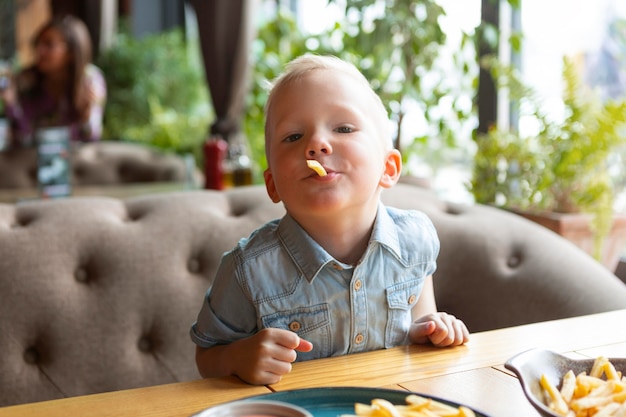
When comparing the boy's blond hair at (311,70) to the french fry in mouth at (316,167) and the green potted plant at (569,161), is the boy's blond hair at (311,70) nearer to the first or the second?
the french fry in mouth at (316,167)

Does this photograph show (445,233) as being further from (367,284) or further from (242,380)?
(242,380)

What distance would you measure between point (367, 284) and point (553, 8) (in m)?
2.36

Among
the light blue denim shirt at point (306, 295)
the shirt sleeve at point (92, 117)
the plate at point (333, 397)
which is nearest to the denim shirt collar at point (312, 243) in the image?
the light blue denim shirt at point (306, 295)

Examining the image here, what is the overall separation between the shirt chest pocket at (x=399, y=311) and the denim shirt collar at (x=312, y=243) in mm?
57

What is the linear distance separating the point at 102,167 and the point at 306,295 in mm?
3077

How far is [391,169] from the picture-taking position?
4.55 ft

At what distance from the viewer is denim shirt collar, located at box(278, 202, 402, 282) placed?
1.28m

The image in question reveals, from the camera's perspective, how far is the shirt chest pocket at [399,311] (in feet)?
4.39

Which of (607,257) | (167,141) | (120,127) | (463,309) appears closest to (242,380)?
(463,309)

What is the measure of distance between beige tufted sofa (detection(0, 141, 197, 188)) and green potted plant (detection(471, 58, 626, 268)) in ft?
6.04

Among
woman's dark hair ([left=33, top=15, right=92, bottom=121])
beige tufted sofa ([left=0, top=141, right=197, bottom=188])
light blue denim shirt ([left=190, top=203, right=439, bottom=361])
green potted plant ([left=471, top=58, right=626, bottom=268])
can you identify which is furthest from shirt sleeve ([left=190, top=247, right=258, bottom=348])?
woman's dark hair ([left=33, top=15, right=92, bottom=121])

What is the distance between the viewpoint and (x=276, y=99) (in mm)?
1304

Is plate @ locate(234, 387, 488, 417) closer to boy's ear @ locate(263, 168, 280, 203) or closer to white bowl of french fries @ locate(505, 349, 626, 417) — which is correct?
white bowl of french fries @ locate(505, 349, 626, 417)

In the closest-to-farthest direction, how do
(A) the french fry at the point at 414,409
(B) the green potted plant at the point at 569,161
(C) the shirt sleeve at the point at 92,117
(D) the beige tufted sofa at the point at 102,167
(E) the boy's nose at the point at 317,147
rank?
(A) the french fry at the point at 414,409 < (E) the boy's nose at the point at 317,147 < (B) the green potted plant at the point at 569,161 < (D) the beige tufted sofa at the point at 102,167 < (C) the shirt sleeve at the point at 92,117
